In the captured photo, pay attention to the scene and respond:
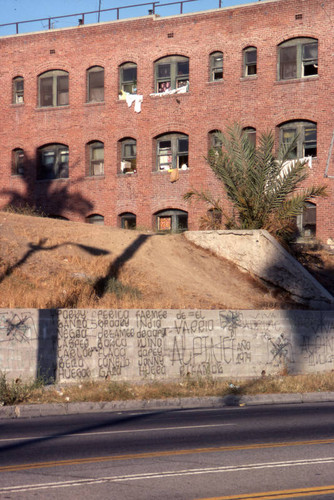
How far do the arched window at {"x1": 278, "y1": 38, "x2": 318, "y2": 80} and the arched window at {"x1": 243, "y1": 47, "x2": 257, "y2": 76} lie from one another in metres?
1.40

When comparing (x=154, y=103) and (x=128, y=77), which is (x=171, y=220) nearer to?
(x=154, y=103)

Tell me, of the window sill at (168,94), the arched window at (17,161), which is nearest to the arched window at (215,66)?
the window sill at (168,94)

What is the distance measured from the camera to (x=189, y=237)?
1117 inches

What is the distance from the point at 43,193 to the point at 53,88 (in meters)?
6.15

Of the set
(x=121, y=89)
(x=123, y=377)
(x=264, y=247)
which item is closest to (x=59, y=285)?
(x=123, y=377)

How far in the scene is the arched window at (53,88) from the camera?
145 ft

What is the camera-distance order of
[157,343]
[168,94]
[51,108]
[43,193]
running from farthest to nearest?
1. [51,108]
2. [43,193]
3. [168,94]
4. [157,343]

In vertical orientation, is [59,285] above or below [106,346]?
above

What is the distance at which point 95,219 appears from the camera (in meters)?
42.8

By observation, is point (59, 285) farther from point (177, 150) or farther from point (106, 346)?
point (177, 150)

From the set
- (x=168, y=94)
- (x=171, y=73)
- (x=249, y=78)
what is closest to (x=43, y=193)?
(x=168, y=94)

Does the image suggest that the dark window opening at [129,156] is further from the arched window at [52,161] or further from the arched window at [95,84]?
the arched window at [52,161]

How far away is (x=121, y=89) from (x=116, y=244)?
744 inches

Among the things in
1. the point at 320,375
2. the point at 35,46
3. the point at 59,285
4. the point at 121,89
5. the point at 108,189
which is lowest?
the point at 320,375
